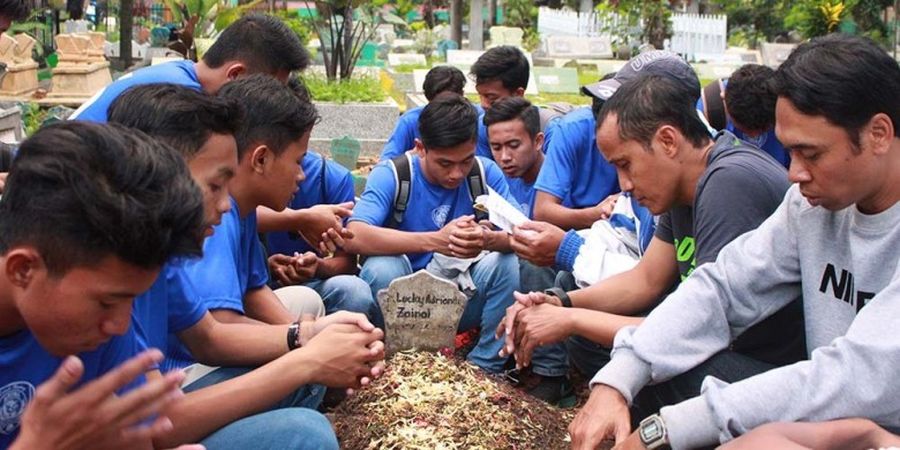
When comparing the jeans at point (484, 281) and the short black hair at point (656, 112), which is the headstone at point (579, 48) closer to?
the jeans at point (484, 281)

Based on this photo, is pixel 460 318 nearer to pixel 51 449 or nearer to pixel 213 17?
pixel 51 449

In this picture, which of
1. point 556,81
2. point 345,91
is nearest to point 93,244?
point 345,91

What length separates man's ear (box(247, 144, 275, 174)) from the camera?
145 inches

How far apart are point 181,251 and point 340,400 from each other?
2.20 meters

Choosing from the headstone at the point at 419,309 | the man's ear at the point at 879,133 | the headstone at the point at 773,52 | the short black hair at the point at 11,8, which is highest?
the headstone at the point at 773,52

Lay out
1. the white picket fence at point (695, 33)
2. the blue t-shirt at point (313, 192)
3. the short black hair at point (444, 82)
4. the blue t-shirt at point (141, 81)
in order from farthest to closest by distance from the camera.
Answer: the white picket fence at point (695, 33)
the short black hair at point (444, 82)
the blue t-shirt at point (313, 192)
the blue t-shirt at point (141, 81)

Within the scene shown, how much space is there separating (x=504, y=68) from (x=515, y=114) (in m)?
1.20

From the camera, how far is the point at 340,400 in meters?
4.24

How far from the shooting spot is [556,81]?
17.9 metres

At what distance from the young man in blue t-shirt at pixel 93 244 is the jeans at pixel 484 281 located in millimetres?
2959

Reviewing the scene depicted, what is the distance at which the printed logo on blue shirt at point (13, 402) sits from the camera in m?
2.22

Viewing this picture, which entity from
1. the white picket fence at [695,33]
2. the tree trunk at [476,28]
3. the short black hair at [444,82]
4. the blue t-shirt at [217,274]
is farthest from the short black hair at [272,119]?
the white picket fence at [695,33]

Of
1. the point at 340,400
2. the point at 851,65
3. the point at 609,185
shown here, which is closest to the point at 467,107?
the point at 609,185

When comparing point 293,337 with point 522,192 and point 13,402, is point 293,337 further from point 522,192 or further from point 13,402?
point 522,192
